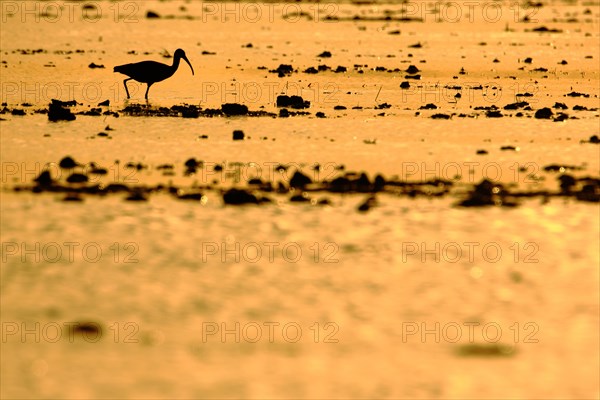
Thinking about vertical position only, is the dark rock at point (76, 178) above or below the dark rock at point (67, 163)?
below

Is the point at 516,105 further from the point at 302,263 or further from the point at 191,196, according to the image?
the point at 302,263

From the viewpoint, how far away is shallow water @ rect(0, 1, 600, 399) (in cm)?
1073

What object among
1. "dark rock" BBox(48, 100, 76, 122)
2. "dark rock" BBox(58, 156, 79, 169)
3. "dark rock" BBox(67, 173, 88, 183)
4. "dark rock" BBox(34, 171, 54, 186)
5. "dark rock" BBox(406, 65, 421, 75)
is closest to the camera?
"dark rock" BBox(34, 171, 54, 186)

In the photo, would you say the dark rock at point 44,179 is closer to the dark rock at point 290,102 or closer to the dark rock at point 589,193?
the dark rock at point 589,193

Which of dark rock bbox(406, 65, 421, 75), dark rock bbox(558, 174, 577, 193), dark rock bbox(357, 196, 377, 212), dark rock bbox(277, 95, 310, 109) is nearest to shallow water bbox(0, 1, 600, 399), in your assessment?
dark rock bbox(357, 196, 377, 212)

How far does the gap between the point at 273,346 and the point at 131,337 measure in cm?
117

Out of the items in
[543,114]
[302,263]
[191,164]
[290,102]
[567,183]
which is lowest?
Answer: [302,263]

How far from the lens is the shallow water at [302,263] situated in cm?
1073

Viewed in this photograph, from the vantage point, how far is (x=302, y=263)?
14297mm

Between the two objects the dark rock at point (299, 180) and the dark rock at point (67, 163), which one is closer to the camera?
the dark rock at point (299, 180)

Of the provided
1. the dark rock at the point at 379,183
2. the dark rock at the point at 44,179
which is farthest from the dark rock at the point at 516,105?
the dark rock at the point at 44,179

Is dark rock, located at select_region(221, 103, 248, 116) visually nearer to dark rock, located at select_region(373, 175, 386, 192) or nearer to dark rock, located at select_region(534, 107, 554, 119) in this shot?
dark rock, located at select_region(534, 107, 554, 119)

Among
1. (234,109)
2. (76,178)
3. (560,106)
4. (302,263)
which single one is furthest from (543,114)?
(302,263)

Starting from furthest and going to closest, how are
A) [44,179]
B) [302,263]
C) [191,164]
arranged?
[191,164] → [44,179] → [302,263]
